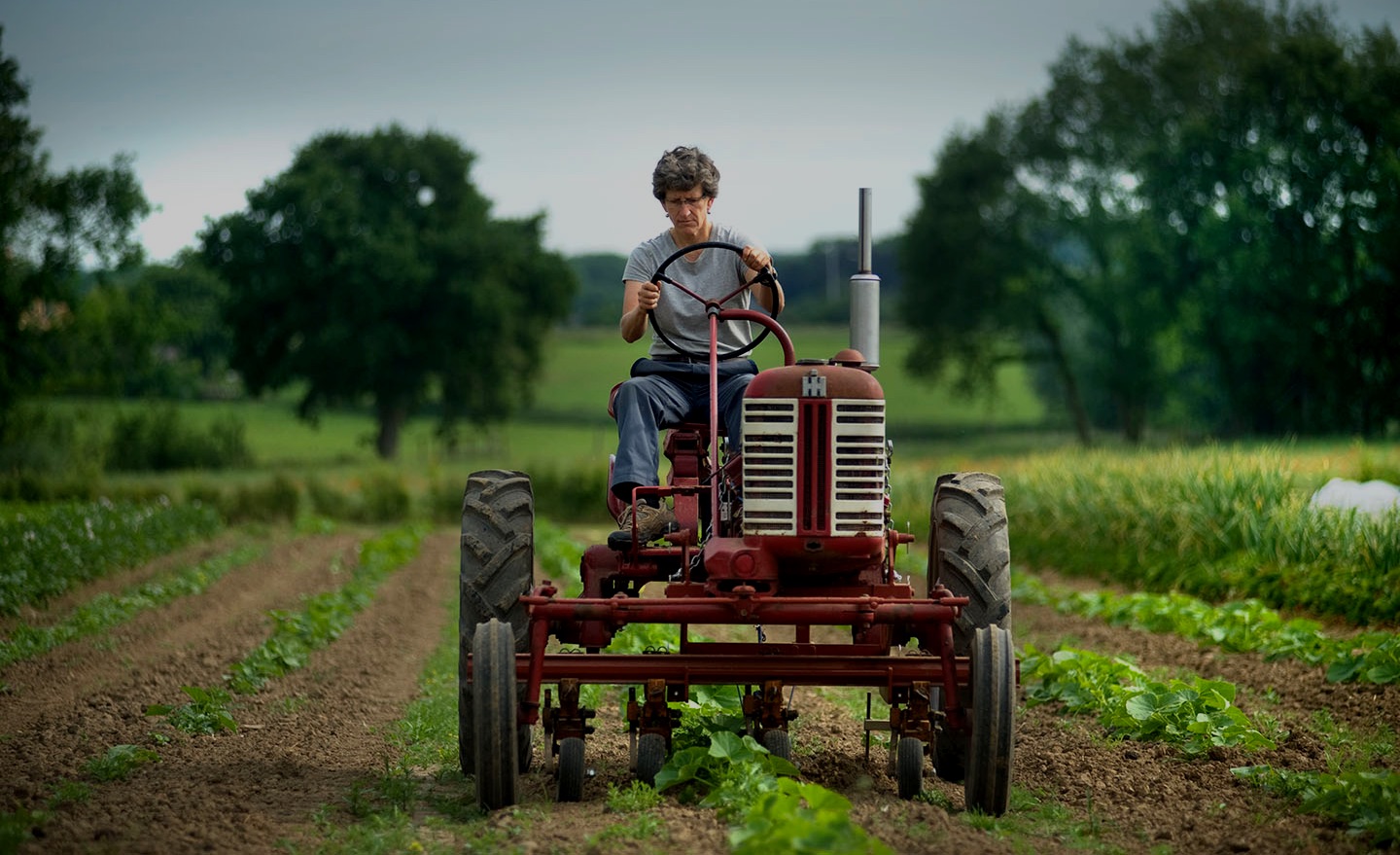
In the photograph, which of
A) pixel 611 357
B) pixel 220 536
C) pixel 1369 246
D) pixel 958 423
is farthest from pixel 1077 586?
pixel 611 357

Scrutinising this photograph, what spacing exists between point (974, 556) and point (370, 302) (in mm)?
41288

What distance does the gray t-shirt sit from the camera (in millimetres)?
6902

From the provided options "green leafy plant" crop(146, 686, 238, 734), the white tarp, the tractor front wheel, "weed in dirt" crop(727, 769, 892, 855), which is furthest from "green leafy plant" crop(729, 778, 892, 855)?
the white tarp

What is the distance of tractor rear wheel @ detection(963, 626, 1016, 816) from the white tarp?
31.9 ft

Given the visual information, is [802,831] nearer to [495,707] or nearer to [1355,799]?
[495,707]

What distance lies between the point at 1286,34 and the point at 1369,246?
1121 cm

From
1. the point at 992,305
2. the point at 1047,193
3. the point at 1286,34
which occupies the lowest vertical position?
the point at 992,305

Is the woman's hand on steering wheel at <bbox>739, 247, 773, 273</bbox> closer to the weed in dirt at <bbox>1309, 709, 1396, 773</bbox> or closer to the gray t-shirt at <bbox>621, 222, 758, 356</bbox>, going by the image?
the gray t-shirt at <bbox>621, 222, 758, 356</bbox>

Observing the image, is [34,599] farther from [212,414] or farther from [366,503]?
[212,414]

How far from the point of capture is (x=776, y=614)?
581 cm

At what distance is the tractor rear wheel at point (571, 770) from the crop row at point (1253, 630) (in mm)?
5481

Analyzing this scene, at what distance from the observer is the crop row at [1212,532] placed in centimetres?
1218

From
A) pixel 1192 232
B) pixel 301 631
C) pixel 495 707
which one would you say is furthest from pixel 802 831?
pixel 1192 232

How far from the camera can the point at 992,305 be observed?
1923 inches
